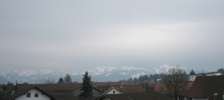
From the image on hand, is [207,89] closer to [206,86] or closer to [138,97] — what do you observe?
[206,86]

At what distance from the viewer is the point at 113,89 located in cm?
8669

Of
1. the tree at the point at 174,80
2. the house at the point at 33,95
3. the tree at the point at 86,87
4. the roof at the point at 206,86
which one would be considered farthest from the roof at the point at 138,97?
the tree at the point at 174,80

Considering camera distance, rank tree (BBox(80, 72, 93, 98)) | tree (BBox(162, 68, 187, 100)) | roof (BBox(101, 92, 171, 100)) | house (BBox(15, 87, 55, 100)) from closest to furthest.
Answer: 1. roof (BBox(101, 92, 171, 100))
2. house (BBox(15, 87, 55, 100))
3. tree (BBox(80, 72, 93, 98))
4. tree (BBox(162, 68, 187, 100))

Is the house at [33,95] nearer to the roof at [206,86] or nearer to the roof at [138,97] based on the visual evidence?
the roof at [138,97]

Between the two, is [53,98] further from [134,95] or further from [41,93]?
[134,95]

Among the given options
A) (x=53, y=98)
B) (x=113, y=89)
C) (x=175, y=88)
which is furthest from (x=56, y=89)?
(x=175, y=88)

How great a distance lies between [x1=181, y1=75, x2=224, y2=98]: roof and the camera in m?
60.2

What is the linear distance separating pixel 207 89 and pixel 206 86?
0.87 m

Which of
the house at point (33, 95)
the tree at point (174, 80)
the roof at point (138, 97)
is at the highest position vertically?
the tree at point (174, 80)

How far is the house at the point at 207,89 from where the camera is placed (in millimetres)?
59125

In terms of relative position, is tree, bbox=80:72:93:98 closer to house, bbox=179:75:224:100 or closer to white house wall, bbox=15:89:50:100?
white house wall, bbox=15:89:50:100

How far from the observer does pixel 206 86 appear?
61938mm

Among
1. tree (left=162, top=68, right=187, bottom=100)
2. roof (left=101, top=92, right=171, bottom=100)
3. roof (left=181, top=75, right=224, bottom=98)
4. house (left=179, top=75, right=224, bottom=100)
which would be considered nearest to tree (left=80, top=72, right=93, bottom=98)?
roof (left=101, top=92, right=171, bottom=100)

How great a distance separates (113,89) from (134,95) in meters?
17.5
